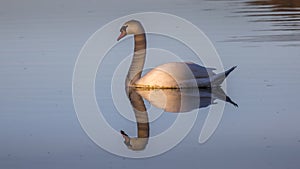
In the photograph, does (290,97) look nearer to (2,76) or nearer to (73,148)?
(73,148)

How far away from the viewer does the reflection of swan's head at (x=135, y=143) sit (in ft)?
25.0

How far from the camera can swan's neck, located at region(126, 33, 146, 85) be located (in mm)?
10555

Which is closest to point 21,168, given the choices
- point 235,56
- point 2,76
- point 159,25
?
point 2,76

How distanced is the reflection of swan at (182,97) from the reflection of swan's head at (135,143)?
1.07 m

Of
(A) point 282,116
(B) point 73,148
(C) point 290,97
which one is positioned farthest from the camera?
(C) point 290,97

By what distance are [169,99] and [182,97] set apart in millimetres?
146

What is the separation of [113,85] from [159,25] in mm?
4584

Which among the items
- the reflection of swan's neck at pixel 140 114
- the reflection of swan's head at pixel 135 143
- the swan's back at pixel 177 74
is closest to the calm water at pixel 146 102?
the reflection of swan's neck at pixel 140 114

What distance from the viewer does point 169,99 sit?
9.54 meters

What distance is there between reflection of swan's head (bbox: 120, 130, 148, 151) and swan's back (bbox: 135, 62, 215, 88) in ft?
6.78

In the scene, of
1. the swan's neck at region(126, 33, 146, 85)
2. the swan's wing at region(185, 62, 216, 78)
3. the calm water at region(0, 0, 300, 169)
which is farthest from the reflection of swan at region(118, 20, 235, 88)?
the swan's neck at region(126, 33, 146, 85)

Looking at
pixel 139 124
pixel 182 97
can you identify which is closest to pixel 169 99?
pixel 182 97

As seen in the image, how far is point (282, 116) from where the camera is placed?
27.0 feet

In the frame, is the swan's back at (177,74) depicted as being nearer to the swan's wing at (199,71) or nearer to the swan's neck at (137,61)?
the swan's wing at (199,71)
